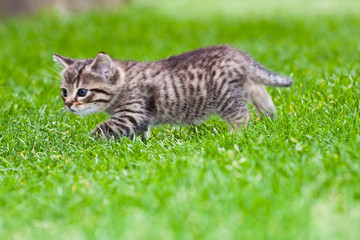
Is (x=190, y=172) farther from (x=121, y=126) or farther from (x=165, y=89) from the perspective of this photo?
(x=165, y=89)

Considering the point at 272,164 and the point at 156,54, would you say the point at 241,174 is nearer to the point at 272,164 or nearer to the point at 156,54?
the point at 272,164

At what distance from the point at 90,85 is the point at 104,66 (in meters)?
0.26

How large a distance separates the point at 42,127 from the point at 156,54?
5.08 meters

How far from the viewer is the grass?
354 cm

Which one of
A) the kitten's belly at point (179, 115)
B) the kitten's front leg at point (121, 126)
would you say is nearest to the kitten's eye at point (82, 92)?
the kitten's front leg at point (121, 126)

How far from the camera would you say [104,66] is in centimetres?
604

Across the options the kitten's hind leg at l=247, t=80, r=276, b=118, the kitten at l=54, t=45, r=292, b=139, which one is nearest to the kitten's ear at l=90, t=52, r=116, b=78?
the kitten at l=54, t=45, r=292, b=139

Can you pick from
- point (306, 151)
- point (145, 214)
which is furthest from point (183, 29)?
point (145, 214)

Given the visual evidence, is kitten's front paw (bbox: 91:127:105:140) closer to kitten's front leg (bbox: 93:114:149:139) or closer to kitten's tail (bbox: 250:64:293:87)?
kitten's front leg (bbox: 93:114:149:139)

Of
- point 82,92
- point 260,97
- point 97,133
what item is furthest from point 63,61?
point 260,97

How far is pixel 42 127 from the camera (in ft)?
20.1

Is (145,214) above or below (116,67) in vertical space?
below

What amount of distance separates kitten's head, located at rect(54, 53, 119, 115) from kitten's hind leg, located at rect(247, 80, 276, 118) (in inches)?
64.0

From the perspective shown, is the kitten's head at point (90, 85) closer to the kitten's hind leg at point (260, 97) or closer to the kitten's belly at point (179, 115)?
the kitten's belly at point (179, 115)
